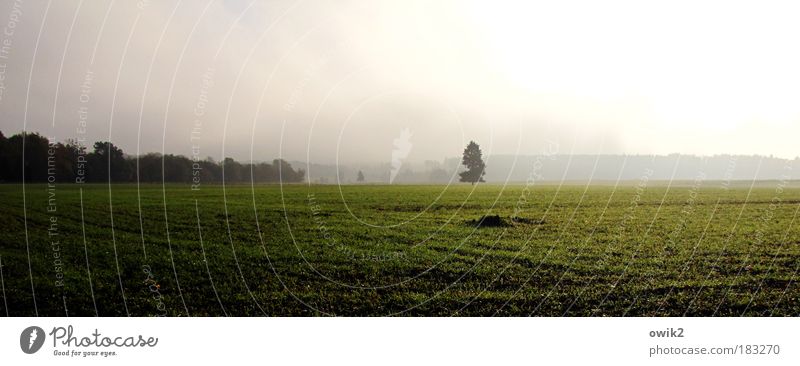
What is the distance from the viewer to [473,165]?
1500cm

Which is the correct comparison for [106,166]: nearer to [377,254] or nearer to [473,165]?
[377,254]

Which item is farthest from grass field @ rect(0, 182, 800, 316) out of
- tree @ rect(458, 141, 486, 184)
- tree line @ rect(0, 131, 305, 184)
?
tree @ rect(458, 141, 486, 184)

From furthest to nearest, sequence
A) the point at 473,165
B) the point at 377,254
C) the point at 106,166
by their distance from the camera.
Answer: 1. the point at 473,165
2. the point at 106,166
3. the point at 377,254

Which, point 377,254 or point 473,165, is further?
point 473,165

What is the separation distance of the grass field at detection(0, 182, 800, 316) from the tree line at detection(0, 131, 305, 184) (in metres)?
0.46

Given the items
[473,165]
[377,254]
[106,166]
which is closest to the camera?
[377,254]

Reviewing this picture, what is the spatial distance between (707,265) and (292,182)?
400 inches

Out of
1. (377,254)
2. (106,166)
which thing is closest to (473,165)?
(377,254)

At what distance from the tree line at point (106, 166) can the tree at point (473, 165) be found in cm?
403

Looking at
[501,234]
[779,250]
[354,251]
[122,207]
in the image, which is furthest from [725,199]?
[122,207]

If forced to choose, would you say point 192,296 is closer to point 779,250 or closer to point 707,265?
point 707,265

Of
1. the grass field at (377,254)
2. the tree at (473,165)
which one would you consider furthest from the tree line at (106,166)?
the tree at (473,165)

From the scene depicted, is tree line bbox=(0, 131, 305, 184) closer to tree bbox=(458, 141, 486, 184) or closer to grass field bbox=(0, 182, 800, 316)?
grass field bbox=(0, 182, 800, 316)

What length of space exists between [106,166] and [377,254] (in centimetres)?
676
